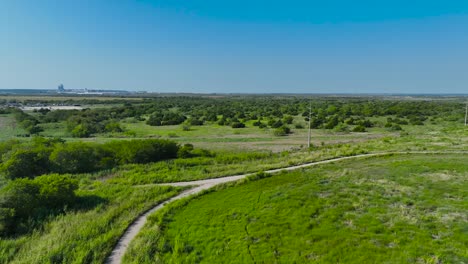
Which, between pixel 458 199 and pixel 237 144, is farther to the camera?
pixel 237 144

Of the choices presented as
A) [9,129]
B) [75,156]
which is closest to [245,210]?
[75,156]

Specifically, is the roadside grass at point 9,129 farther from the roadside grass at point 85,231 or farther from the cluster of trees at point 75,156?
the roadside grass at point 85,231

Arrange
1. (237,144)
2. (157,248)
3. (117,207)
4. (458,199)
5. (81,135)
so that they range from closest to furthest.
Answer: (157,248)
(458,199)
(117,207)
(237,144)
(81,135)

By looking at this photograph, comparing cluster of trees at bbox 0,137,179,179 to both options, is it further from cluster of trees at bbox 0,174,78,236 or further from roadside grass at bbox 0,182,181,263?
roadside grass at bbox 0,182,181,263

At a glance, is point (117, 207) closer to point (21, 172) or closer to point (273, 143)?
point (21, 172)

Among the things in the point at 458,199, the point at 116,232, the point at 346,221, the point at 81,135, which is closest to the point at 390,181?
the point at 458,199

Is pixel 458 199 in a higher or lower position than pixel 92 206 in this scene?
higher

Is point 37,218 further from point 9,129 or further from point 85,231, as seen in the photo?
point 9,129
